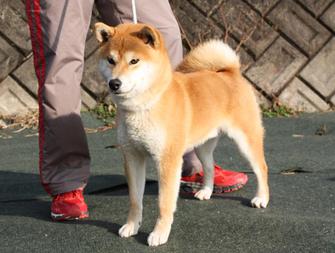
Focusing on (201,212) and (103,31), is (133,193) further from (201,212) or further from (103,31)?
(103,31)

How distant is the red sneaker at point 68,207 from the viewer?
7.83ft

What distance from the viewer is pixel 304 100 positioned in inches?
176

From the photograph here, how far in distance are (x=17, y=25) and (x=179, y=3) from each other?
3.82ft

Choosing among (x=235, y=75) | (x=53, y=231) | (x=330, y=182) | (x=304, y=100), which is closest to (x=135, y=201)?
(x=53, y=231)

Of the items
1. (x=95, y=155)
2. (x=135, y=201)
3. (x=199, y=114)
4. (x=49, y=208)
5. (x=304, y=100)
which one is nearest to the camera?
(x=135, y=201)

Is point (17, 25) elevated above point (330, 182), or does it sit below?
below

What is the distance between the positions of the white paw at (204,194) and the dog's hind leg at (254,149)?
0.71 ft

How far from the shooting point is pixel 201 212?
2441mm

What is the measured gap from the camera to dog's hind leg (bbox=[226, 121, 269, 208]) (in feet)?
8.32

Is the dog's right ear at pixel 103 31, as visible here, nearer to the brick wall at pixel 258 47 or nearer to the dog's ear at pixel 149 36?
the dog's ear at pixel 149 36

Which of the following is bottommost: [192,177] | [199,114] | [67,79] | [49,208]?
[49,208]

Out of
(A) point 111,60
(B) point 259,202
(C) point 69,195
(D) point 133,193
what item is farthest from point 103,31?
(B) point 259,202

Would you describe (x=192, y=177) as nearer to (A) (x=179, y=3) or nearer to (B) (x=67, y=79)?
(B) (x=67, y=79)

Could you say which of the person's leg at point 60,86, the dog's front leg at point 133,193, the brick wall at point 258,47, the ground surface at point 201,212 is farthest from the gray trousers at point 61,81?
the brick wall at point 258,47
